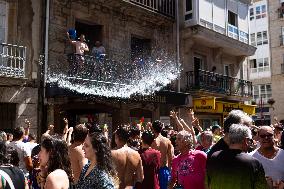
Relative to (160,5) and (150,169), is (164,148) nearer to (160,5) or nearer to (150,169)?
(150,169)

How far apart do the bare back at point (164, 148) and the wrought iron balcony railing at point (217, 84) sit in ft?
34.5

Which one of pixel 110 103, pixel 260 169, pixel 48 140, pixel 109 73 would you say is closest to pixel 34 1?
pixel 109 73

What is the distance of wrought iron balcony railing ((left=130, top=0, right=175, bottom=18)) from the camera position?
51.5ft

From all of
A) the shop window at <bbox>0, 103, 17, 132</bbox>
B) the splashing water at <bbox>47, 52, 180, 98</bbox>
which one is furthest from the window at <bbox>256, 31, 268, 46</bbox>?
the shop window at <bbox>0, 103, 17, 132</bbox>

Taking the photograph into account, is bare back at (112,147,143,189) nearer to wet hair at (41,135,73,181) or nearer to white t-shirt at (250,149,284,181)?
wet hair at (41,135,73,181)

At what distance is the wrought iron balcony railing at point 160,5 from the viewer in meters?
15.7

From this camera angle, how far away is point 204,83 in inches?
710

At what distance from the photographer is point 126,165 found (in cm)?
503

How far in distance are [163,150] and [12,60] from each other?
6.43 meters

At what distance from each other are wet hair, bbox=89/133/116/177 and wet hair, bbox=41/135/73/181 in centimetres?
27

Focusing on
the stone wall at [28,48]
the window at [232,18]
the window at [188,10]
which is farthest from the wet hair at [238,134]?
the window at [232,18]

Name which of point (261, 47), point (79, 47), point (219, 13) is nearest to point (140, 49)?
point (79, 47)

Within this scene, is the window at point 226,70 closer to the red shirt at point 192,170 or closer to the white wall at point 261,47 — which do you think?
the red shirt at point 192,170

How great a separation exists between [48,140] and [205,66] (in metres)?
16.3
